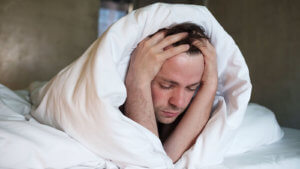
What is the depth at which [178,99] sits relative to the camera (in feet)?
2.99

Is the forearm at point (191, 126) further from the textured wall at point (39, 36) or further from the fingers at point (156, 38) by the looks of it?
the textured wall at point (39, 36)

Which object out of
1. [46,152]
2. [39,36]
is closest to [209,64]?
[46,152]

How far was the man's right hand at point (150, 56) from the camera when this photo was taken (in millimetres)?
856

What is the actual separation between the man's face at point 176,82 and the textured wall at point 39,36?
3.04 m

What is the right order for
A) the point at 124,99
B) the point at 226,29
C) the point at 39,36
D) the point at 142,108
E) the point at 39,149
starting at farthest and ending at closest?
1. the point at 39,36
2. the point at 226,29
3. the point at 142,108
4. the point at 124,99
5. the point at 39,149

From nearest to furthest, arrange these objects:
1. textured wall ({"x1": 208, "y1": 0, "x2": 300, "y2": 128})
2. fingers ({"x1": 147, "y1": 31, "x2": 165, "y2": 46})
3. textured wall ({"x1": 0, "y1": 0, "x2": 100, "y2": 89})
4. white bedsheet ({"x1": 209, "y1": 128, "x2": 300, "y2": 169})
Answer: white bedsheet ({"x1": 209, "y1": 128, "x2": 300, "y2": 169})
fingers ({"x1": 147, "y1": 31, "x2": 165, "y2": 46})
textured wall ({"x1": 208, "y1": 0, "x2": 300, "y2": 128})
textured wall ({"x1": 0, "y1": 0, "x2": 100, "y2": 89})

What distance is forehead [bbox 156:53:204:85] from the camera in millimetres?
895

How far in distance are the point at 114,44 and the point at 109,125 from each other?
278 mm

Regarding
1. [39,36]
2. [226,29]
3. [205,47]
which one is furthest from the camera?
[39,36]

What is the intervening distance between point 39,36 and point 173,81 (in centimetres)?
318

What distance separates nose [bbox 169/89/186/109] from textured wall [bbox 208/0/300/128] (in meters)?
1.29

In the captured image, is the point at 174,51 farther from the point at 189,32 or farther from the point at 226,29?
the point at 226,29

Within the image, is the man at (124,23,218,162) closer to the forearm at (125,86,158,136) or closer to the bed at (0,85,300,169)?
the forearm at (125,86,158,136)

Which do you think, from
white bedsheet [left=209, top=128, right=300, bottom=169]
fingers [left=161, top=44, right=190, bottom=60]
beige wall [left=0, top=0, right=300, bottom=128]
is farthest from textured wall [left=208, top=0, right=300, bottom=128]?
fingers [left=161, top=44, right=190, bottom=60]
